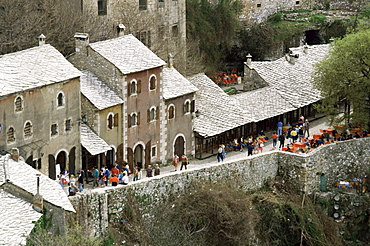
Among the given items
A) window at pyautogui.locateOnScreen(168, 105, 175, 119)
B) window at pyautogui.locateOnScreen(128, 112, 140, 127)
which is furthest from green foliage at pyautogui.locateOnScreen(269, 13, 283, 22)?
window at pyautogui.locateOnScreen(128, 112, 140, 127)

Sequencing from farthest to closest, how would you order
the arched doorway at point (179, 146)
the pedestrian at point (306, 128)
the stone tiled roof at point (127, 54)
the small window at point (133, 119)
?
the pedestrian at point (306, 128), the arched doorway at point (179, 146), the small window at point (133, 119), the stone tiled roof at point (127, 54)

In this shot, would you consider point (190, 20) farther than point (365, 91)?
Yes

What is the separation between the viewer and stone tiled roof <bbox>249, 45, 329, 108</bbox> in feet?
263

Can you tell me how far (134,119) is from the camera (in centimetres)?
6906

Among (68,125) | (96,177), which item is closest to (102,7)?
(68,125)

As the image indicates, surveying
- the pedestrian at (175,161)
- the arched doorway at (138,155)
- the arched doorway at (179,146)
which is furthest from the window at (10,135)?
the arched doorway at (179,146)

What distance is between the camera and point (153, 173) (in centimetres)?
6700

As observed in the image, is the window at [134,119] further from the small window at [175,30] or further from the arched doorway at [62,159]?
the small window at [175,30]

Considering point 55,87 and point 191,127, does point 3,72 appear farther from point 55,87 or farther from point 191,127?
point 191,127

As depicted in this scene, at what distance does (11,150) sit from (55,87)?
5.66m

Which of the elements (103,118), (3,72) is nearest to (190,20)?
(103,118)

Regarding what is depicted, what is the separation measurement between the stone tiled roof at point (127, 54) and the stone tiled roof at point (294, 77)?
1361 cm

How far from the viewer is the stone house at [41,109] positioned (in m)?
60.2

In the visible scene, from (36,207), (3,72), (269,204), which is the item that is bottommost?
(269,204)
